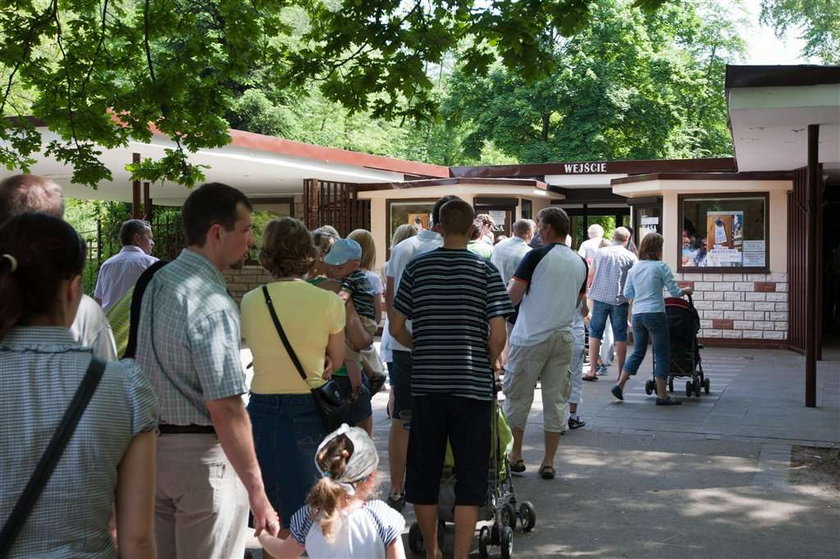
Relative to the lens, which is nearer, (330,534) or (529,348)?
(330,534)

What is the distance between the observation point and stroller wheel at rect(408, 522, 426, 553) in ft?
18.0

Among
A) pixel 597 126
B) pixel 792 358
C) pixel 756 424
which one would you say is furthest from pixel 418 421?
pixel 597 126

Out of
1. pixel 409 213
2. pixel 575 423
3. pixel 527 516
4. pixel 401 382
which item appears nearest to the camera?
pixel 527 516

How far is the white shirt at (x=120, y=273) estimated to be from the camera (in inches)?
343

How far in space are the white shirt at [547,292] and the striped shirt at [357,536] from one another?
366 centimetres

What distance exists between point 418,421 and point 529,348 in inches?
85.0

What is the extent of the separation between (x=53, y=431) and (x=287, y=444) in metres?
2.21

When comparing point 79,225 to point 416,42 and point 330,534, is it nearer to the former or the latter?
point 416,42

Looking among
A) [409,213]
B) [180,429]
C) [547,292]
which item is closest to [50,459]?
[180,429]

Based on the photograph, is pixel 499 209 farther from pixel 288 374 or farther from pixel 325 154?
pixel 288 374

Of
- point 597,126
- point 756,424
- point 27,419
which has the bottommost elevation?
point 756,424

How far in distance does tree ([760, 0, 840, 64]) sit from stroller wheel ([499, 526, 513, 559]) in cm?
1838

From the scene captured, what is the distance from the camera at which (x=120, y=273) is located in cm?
871

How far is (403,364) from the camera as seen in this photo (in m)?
6.21
